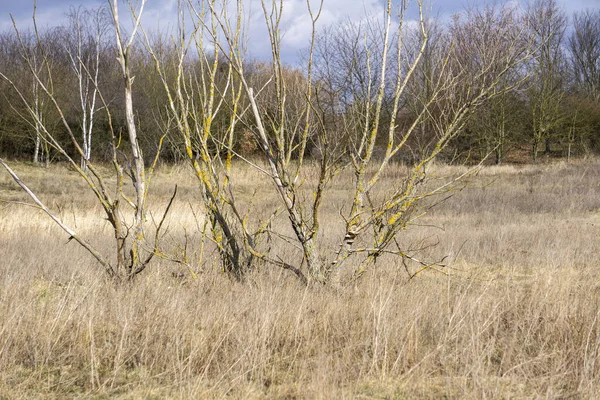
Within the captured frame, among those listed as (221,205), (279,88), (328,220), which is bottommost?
(328,220)

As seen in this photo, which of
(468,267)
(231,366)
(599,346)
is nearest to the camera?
(231,366)

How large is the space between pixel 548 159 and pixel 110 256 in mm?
26346

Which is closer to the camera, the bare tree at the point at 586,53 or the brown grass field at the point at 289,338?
the brown grass field at the point at 289,338

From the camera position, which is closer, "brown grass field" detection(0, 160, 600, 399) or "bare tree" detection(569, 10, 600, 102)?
"brown grass field" detection(0, 160, 600, 399)

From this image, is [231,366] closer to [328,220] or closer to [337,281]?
[337,281]

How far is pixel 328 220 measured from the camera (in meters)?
12.4

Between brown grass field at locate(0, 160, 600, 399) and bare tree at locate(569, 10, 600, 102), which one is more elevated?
bare tree at locate(569, 10, 600, 102)

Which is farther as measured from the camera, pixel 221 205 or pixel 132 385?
pixel 221 205

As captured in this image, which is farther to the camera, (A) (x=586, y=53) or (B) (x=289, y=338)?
(A) (x=586, y=53)

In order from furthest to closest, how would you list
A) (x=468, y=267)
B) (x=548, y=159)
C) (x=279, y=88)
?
1. (x=548, y=159)
2. (x=468, y=267)
3. (x=279, y=88)

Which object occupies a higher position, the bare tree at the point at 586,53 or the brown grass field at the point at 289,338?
the bare tree at the point at 586,53

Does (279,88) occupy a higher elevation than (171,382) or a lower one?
higher

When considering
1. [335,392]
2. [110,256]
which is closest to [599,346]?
[335,392]

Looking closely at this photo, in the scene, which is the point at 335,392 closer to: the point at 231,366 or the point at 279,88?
the point at 231,366
